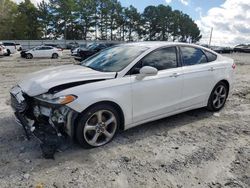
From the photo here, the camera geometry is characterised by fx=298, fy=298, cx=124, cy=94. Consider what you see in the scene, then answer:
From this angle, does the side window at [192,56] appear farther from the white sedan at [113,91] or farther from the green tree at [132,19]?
the green tree at [132,19]

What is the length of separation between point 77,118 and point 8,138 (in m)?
1.40

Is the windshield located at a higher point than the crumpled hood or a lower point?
higher

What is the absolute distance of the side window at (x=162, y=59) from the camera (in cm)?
514

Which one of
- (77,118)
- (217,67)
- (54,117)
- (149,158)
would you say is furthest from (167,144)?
(217,67)

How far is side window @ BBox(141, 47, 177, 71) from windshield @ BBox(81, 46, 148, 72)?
180 millimetres

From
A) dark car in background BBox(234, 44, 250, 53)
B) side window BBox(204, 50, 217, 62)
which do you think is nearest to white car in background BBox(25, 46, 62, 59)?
side window BBox(204, 50, 217, 62)

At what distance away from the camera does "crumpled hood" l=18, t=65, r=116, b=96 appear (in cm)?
439

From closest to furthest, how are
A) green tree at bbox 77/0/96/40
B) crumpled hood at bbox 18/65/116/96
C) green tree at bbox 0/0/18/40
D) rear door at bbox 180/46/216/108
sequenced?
crumpled hood at bbox 18/65/116/96 < rear door at bbox 180/46/216/108 < green tree at bbox 0/0/18/40 < green tree at bbox 77/0/96/40

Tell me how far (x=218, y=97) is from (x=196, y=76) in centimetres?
104

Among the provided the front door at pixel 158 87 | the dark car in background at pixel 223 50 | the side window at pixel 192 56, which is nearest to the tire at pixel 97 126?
the front door at pixel 158 87

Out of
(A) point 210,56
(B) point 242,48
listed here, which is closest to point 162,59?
(A) point 210,56

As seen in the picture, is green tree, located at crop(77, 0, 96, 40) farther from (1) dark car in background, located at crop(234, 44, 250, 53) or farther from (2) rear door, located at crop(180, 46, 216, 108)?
(2) rear door, located at crop(180, 46, 216, 108)

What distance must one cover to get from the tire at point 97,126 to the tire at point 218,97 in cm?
251

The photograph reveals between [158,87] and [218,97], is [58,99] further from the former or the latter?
[218,97]
